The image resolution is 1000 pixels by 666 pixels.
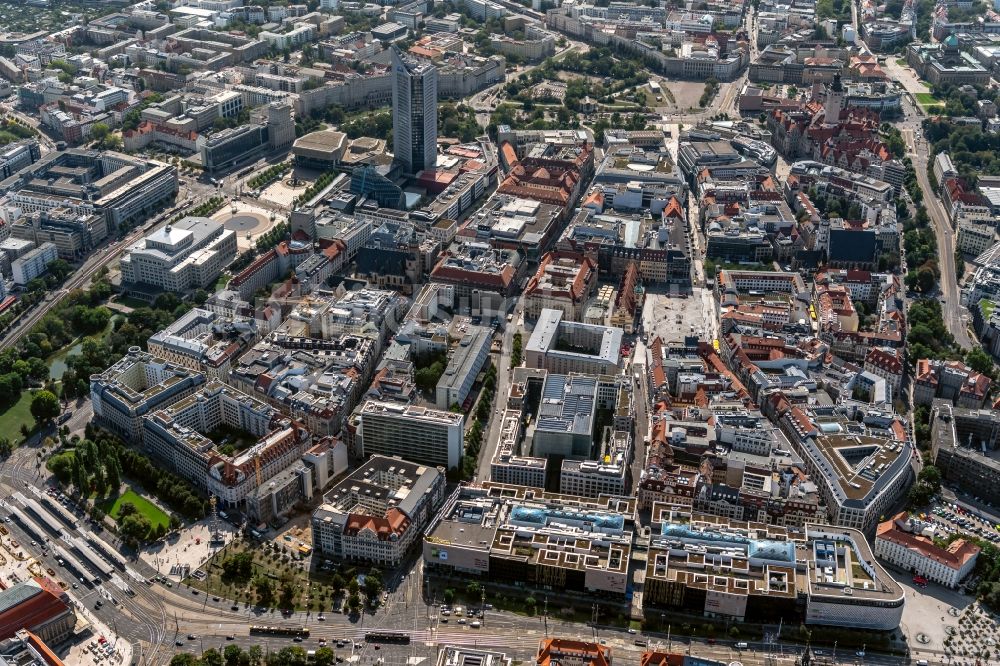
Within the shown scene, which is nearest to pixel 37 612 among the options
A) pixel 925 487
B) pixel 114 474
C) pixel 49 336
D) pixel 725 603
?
pixel 114 474

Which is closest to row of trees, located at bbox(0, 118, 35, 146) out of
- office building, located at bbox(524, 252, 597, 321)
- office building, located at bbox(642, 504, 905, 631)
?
office building, located at bbox(524, 252, 597, 321)

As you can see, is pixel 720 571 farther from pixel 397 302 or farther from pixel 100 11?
pixel 100 11

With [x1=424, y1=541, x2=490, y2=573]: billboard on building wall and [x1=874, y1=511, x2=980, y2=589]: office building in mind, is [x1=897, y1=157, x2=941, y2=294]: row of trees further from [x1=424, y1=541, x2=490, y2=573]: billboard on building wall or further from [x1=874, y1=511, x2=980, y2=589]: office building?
[x1=424, y1=541, x2=490, y2=573]: billboard on building wall

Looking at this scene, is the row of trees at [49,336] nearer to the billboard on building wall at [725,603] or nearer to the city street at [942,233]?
the billboard on building wall at [725,603]

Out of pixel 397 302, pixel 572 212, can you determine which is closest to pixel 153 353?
pixel 397 302

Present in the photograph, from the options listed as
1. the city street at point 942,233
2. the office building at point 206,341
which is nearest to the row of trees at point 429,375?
the office building at point 206,341

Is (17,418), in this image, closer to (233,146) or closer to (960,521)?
(233,146)
